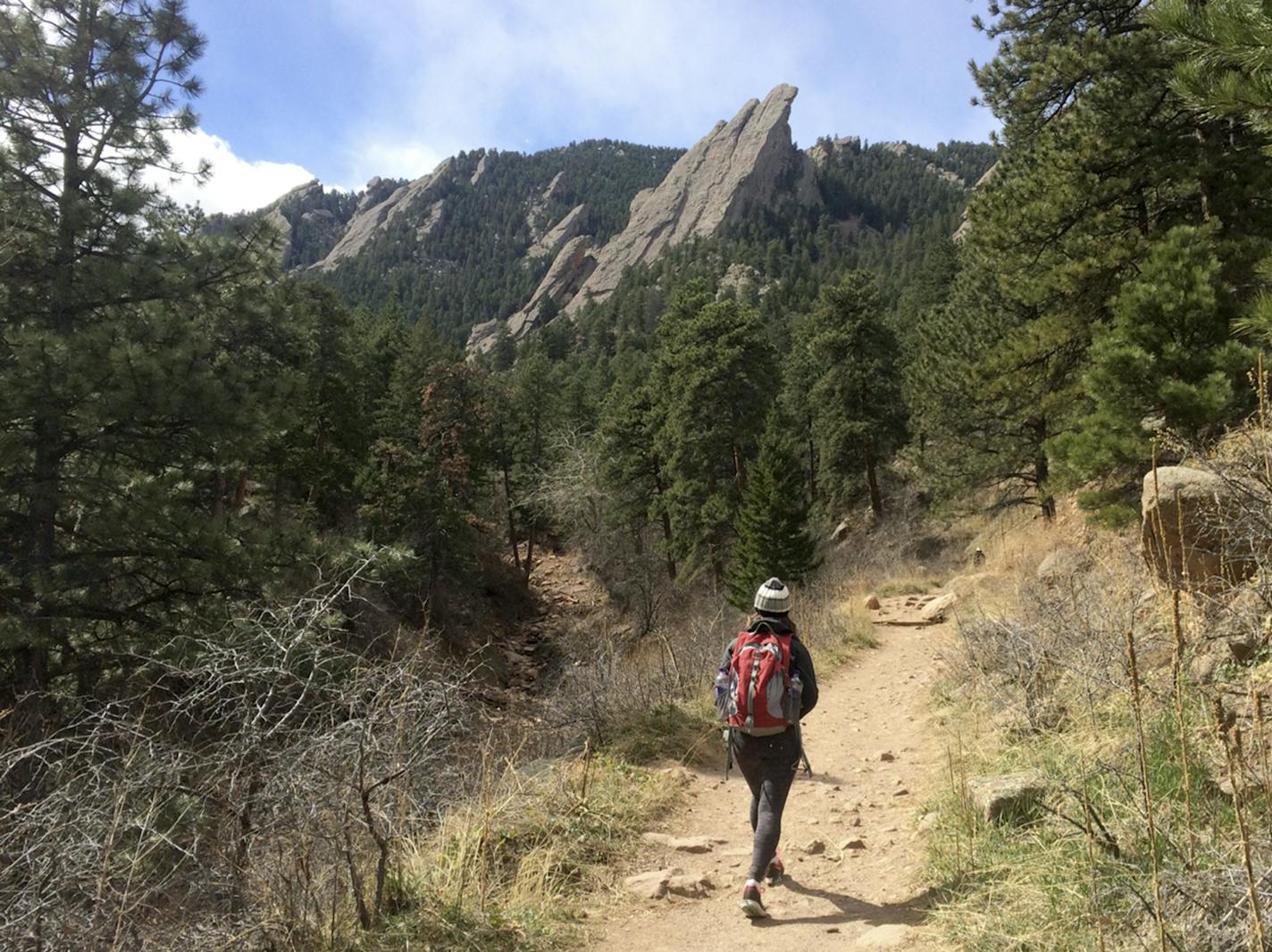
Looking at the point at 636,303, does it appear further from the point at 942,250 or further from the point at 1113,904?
the point at 1113,904

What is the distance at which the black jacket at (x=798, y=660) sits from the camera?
13.4 feet

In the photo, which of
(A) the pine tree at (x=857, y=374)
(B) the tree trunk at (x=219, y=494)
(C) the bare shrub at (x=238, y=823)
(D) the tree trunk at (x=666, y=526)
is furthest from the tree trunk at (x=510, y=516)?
(C) the bare shrub at (x=238, y=823)

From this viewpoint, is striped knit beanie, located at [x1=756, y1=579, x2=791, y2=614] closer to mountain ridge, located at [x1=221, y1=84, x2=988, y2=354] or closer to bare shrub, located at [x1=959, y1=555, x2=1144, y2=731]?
bare shrub, located at [x1=959, y1=555, x2=1144, y2=731]

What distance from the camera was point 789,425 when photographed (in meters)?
37.2

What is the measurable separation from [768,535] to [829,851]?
15.5 meters

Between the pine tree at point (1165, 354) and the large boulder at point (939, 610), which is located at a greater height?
the pine tree at point (1165, 354)

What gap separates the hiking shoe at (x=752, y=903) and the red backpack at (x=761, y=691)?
73cm

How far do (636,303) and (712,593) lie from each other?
2601 inches

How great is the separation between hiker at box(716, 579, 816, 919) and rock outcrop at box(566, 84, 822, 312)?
421 feet

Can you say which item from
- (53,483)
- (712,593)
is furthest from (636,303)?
(53,483)

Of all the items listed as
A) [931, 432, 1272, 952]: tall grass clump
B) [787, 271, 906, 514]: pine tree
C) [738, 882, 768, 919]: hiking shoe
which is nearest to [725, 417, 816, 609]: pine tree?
[787, 271, 906, 514]: pine tree

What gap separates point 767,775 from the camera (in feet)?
13.4

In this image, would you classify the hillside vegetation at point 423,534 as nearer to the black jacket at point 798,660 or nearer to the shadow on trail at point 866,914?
the shadow on trail at point 866,914

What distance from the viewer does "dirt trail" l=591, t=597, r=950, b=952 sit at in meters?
3.70
